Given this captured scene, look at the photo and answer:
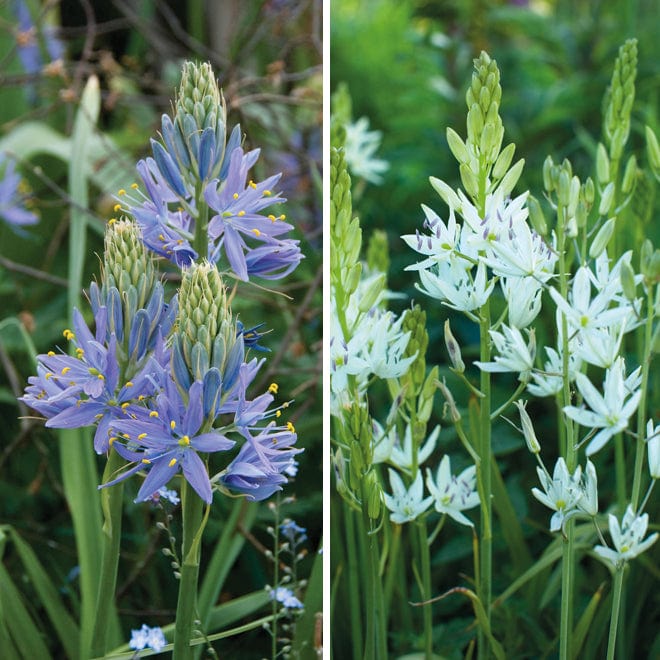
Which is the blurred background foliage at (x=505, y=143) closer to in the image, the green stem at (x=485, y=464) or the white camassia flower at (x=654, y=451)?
the green stem at (x=485, y=464)

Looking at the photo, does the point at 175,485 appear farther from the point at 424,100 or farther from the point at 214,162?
the point at 424,100

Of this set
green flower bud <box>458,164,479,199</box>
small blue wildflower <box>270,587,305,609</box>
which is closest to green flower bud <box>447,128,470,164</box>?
green flower bud <box>458,164,479,199</box>

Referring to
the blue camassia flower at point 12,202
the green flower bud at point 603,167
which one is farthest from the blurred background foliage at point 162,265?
the green flower bud at point 603,167

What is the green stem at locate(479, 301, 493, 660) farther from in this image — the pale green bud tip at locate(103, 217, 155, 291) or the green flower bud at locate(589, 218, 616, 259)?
the pale green bud tip at locate(103, 217, 155, 291)

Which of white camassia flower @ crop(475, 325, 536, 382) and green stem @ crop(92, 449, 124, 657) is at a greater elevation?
white camassia flower @ crop(475, 325, 536, 382)

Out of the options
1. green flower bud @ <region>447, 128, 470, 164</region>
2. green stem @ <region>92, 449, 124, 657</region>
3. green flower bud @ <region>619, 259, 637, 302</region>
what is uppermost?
green flower bud @ <region>447, 128, 470, 164</region>

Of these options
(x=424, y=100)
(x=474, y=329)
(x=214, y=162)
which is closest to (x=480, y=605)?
(x=214, y=162)

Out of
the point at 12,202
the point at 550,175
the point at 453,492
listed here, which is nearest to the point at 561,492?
the point at 453,492
